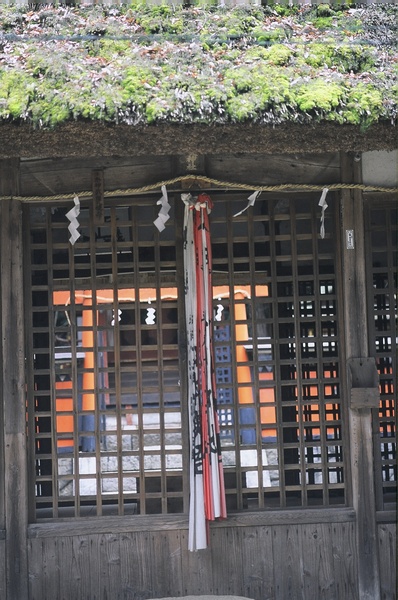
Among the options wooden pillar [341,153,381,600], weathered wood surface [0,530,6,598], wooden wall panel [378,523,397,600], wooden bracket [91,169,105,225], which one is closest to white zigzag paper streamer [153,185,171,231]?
wooden bracket [91,169,105,225]

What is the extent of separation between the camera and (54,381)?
20.7 feet

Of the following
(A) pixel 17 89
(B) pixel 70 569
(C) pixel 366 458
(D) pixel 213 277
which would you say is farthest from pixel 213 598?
(A) pixel 17 89

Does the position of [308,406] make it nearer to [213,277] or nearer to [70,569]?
[213,277]

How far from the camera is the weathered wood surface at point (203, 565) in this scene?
6.17 meters

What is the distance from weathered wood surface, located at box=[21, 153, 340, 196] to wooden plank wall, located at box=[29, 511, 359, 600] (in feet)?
8.74

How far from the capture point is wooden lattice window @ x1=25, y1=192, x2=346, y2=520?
6320mm

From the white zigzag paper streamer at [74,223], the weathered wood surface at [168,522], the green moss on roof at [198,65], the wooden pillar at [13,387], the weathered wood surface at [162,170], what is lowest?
the weathered wood surface at [168,522]

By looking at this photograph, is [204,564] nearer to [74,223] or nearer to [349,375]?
[349,375]

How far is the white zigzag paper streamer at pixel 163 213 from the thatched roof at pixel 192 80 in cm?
61

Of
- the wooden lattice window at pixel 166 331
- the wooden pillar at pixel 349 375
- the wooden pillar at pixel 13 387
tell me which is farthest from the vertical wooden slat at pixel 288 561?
the wooden pillar at pixel 13 387

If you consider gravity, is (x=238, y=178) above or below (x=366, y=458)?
above

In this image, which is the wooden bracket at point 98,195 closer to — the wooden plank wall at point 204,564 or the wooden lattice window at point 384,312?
the wooden lattice window at point 384,312

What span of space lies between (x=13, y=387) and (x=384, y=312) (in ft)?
9.80

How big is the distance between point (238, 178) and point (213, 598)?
3232 millimetres
